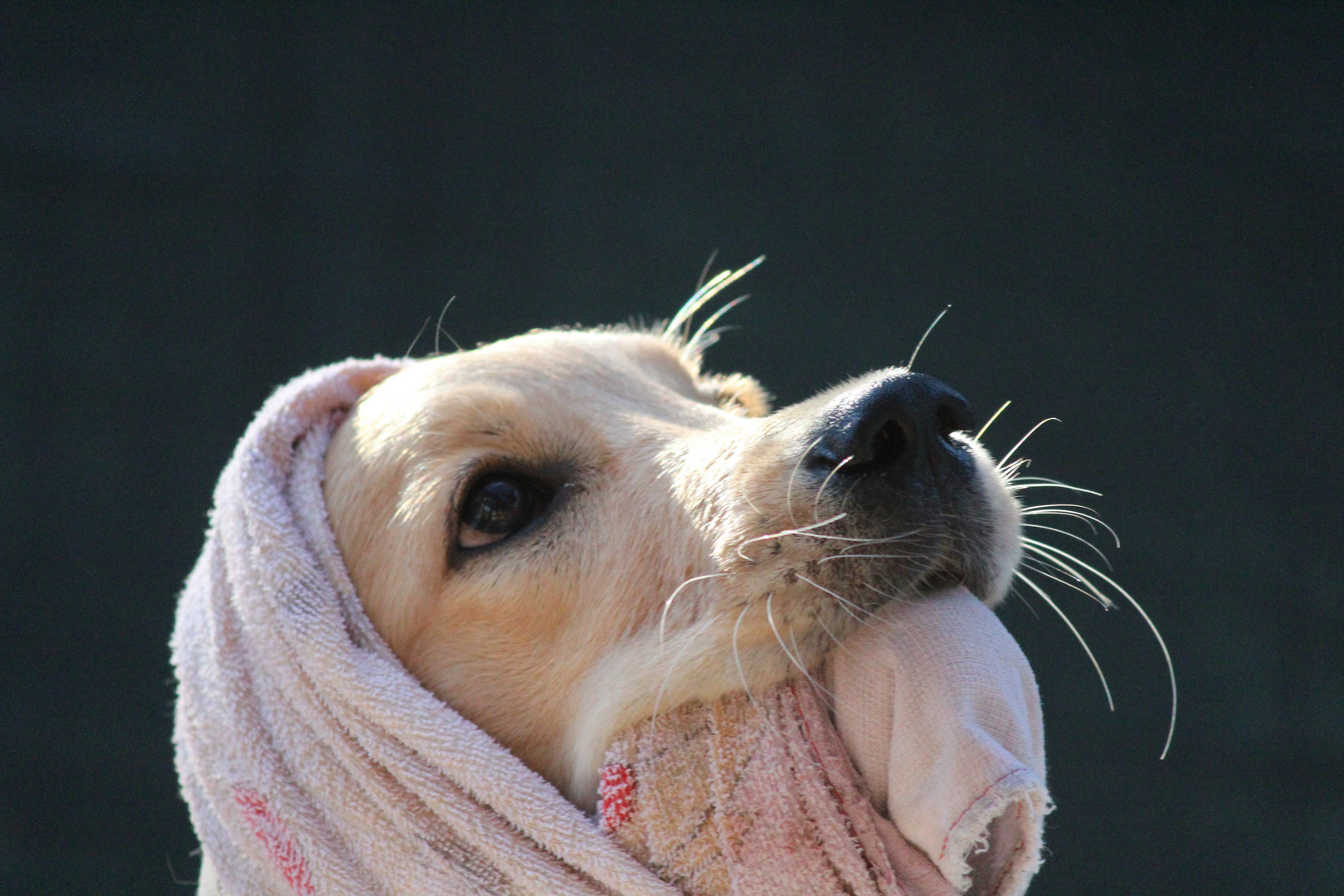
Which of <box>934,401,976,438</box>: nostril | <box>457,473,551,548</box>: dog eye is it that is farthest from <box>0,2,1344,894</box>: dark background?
<box>934,401,976,438</box>: nostril

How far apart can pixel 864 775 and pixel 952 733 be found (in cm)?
18

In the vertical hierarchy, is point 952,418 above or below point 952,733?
above

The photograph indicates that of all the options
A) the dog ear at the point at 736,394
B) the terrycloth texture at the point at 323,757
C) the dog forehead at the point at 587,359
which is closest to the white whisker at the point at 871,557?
the terrycloth texture at the point at 323,757

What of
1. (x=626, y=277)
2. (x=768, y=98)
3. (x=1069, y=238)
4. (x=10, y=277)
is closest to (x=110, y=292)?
(x=10, y=277)

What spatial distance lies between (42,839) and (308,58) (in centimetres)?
326

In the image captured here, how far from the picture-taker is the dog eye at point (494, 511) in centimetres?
190

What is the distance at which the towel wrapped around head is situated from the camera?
144cm

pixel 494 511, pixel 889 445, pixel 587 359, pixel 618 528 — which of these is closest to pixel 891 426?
pixel 889 445

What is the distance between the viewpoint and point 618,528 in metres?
1.83

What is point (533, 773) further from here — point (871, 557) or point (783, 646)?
point (871, 557)

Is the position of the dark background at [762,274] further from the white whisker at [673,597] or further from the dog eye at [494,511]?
the white whisker at [673,597]

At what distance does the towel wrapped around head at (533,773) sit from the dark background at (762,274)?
2968 mm

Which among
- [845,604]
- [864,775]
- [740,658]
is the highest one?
[845,604]

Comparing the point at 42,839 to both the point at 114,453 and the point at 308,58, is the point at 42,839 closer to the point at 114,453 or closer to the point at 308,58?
the point at 114,453
